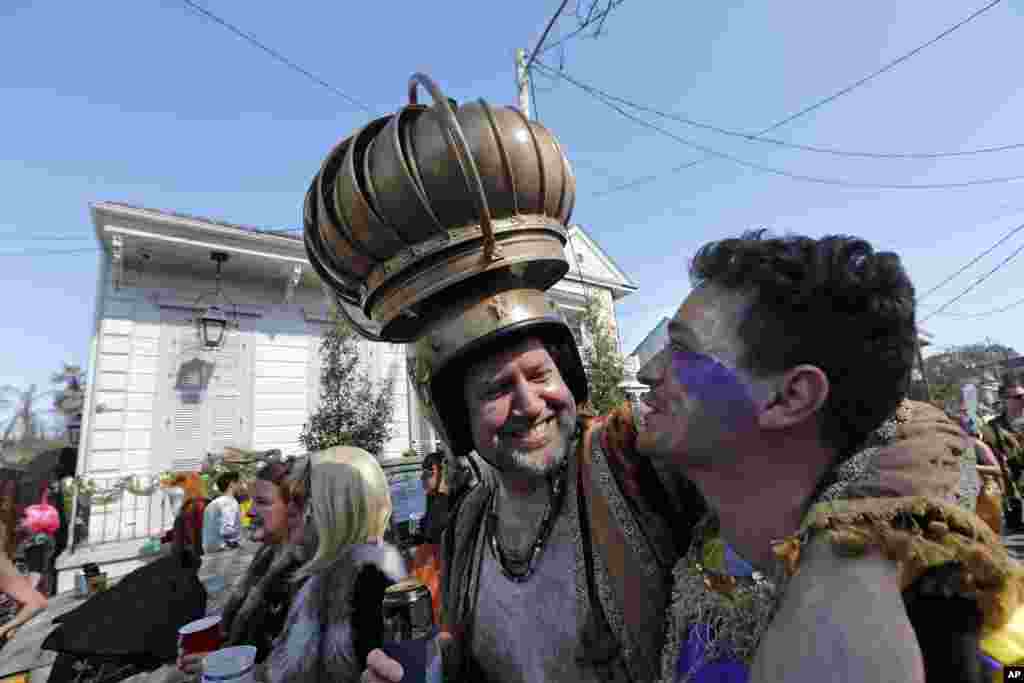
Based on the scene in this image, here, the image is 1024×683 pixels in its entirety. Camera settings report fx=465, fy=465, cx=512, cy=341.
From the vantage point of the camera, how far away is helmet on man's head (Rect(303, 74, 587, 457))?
129cm

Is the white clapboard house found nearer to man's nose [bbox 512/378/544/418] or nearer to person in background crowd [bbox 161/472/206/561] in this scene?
person in background crowd [bbox 161/472/206/561]

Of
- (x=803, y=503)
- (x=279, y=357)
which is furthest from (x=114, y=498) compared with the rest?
(x=803, y=503)

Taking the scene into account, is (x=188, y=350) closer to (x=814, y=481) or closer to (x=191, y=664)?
(x=191, y=664)

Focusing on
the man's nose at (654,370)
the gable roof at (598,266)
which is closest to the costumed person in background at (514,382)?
the man's nose at (654,370)

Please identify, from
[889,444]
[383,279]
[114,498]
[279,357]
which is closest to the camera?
[889,444]


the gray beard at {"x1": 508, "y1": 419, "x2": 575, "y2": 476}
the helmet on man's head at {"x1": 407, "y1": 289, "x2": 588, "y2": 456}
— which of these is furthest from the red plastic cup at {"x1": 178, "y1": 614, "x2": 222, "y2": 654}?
the gray beard at {"x1": 508, "y1": 419, "x2": 575, "y2": 476}

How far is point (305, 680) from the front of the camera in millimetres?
1933

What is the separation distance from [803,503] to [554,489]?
2.48 feet

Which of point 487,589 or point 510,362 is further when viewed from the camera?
point 487,589

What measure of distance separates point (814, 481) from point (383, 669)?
0.97 metres

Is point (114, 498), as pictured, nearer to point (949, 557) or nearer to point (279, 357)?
point (279, 357)

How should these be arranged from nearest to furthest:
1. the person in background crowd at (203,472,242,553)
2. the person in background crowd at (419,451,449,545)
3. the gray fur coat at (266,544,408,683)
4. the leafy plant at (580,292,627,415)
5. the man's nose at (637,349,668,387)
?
the man's nose at (637,349,668,387)
the gray fur coat at (266,544,408,683)
the person in background crowd at (419,451,449,545)
the person in background crowd at (203,472,242,553)
the leafy plant at (580,292,627,415)

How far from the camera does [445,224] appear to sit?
1332 mm

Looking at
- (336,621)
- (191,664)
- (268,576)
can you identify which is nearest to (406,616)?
(336,621)
